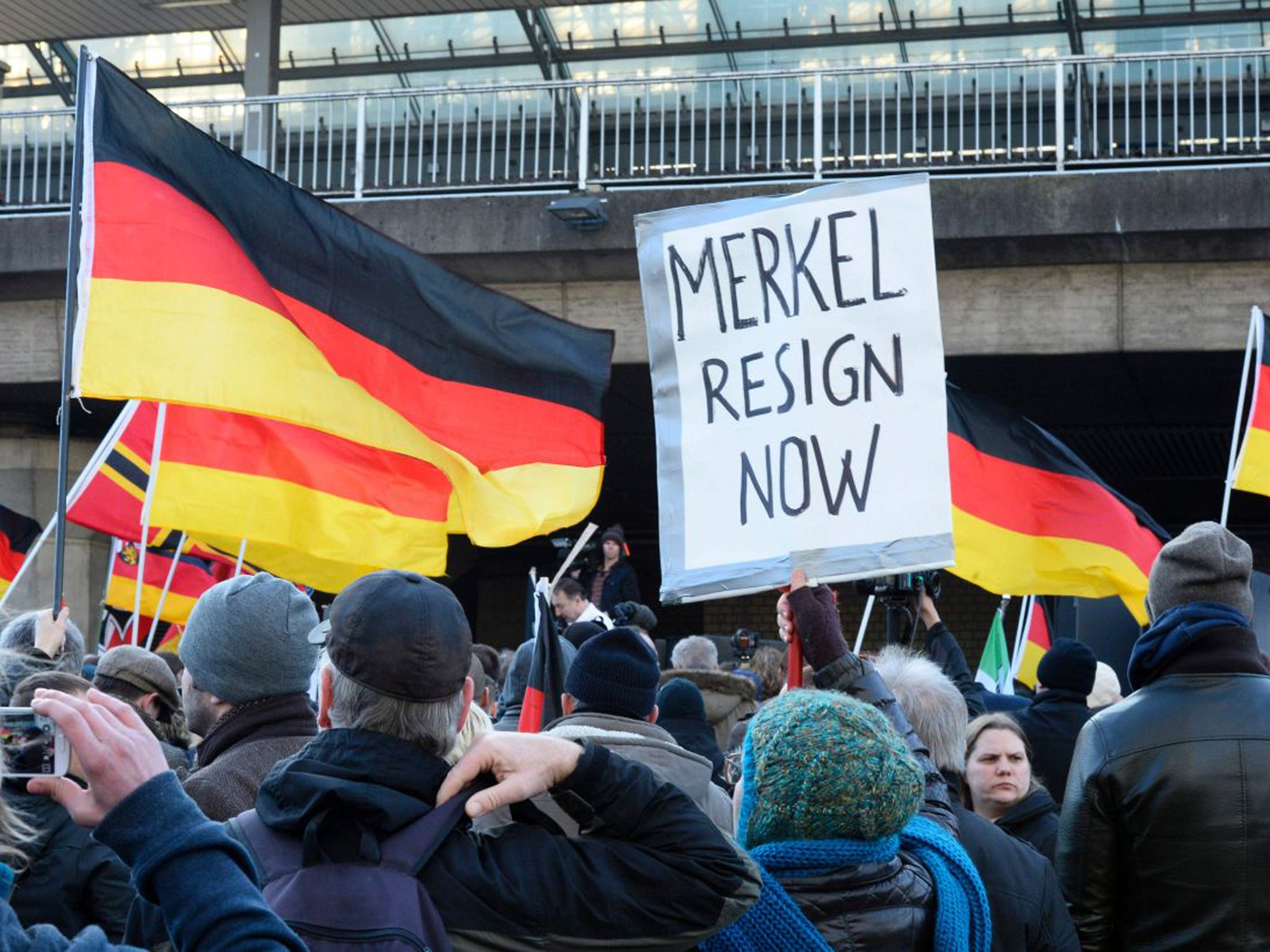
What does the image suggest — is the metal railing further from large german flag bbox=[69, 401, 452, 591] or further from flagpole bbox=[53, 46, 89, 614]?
flagpole bbox=[53, 46, 89, 614]

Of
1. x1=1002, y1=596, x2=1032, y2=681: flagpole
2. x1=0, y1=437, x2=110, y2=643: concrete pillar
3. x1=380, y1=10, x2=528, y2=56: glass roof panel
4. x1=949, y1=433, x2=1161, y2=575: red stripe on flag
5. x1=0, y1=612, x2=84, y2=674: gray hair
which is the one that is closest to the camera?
x1=0, y1=612, x2=84, y2=674: gray hair

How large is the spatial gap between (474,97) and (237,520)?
10.9 m

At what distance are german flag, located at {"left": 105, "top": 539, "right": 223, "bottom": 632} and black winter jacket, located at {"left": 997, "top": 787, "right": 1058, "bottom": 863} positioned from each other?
7045 mm

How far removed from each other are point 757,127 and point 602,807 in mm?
13386

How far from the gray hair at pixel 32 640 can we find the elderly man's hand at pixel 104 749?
12.2 ft

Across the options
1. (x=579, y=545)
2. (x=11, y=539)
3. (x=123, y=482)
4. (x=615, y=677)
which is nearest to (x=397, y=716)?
(x=615, y=677)

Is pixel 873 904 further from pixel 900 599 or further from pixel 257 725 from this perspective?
pixel 900 599

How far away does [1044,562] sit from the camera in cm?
959

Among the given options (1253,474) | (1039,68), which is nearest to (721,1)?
(1039,68)

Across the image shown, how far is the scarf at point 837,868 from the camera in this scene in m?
2.82

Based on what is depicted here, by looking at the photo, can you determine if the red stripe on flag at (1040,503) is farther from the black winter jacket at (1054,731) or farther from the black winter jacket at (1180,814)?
the black winter jacket at (1180,814)

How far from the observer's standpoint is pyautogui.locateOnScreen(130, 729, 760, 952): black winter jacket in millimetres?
2514

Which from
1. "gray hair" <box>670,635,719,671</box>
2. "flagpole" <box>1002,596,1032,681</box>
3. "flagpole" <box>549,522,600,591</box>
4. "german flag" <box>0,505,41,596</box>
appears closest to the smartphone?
"flagpole" <box>549,522,600,591</box>

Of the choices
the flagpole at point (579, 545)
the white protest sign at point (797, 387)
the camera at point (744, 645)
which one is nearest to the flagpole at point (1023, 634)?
the camera at point (744, 645)
